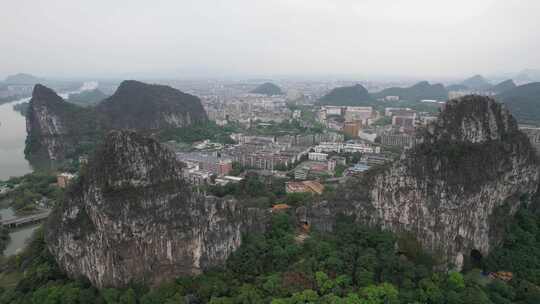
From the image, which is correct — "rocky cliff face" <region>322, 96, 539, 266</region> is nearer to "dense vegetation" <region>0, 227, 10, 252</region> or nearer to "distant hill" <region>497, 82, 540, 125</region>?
"dense vegetation" <region>0, 227, 10, 252</region>

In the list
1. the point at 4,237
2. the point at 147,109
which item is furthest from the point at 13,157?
the point at 4,237

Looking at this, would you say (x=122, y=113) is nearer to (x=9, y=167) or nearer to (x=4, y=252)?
(x=9, y=167)

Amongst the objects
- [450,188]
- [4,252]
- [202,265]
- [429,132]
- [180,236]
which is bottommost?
[4,252]

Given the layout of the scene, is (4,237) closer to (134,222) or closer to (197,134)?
(134,222)

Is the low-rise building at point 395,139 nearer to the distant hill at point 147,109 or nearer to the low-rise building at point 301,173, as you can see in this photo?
the low-rise building at point 301,173

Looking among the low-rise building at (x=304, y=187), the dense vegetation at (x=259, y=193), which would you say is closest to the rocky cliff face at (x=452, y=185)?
the dense vegetation at (x=259, y=193)

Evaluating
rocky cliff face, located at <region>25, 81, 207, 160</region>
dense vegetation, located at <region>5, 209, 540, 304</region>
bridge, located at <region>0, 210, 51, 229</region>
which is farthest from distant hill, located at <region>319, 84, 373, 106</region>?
dense vegetation, located at <region>5, 209, 540, 304</region>

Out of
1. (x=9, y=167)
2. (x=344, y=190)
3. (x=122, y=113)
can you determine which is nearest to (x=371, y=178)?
(x=344, y=190)
